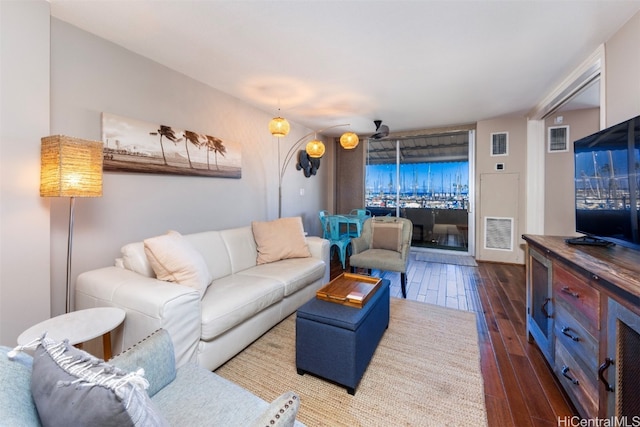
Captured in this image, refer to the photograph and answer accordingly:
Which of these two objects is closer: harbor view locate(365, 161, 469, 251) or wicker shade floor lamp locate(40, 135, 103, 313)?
wicker shade floor lamp locate(40, 135, 103, 313)

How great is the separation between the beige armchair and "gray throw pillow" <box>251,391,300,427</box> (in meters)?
2.54

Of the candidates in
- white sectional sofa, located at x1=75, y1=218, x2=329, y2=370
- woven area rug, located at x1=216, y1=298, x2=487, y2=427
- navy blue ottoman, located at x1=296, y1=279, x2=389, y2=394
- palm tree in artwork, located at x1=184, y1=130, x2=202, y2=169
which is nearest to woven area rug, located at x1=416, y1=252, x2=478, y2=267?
woven area rug, located at x1=216, y1=298, x2=487, y2=427

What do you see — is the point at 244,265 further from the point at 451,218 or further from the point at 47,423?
the point at 451,218

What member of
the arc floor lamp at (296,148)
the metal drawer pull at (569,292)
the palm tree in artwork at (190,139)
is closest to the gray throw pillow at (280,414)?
the metal drawer pull at (569,292)

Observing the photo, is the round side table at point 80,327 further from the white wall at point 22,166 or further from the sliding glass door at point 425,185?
the sliding glass door at point 425,185

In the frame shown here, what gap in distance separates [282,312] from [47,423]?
2.00 m

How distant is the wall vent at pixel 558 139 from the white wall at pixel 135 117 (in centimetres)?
463

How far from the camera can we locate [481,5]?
1.84 m

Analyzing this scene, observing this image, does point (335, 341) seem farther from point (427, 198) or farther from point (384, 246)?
point (427, 198)

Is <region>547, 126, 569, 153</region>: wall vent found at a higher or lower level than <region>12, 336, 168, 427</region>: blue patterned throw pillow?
higher

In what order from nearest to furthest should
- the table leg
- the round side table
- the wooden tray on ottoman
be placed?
the round side table
the table leg
the wooden tray on ottoman

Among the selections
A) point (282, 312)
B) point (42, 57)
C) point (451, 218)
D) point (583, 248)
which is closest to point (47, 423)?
point (282, 312)

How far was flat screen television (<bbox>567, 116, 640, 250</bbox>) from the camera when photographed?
1.52m

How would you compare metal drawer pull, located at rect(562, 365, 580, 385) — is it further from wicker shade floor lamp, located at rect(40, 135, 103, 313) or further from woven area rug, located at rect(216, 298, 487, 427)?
wicker shade floor lamp, located at rect(40, 135, 103, 313)
